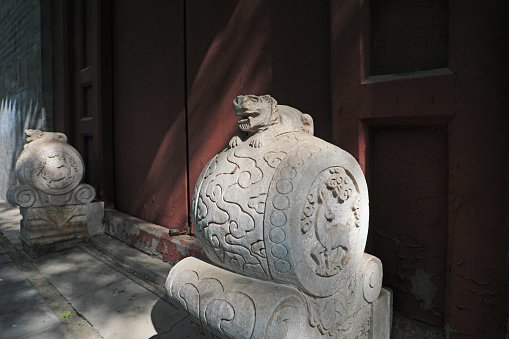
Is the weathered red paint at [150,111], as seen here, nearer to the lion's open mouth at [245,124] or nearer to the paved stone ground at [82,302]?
the paved stone ground at [82,302]

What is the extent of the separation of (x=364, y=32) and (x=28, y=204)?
4005 millimetres

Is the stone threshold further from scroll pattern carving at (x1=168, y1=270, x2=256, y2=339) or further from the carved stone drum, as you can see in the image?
the carved stone drum

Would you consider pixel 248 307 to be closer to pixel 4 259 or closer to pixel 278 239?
pixel 278 239

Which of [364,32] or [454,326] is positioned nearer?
[454,326]

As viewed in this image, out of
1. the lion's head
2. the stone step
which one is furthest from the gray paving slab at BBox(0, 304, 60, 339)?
the lion's head

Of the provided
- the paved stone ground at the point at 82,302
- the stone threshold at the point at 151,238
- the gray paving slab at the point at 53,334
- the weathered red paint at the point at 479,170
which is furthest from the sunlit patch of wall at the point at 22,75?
the weathered red paint at the point at 479,170

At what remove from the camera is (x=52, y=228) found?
13.5 ft

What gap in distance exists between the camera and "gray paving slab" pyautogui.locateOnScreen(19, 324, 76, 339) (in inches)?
89.7

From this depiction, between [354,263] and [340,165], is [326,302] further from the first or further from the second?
[340,165]

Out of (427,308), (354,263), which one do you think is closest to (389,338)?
(427,308)

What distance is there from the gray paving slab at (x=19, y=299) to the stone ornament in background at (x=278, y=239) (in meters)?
1.78

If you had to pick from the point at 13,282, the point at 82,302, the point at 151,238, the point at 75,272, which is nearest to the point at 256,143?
the point at 82,302

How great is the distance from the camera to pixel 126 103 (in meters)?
4.41

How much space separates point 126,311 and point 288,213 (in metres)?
1.89
